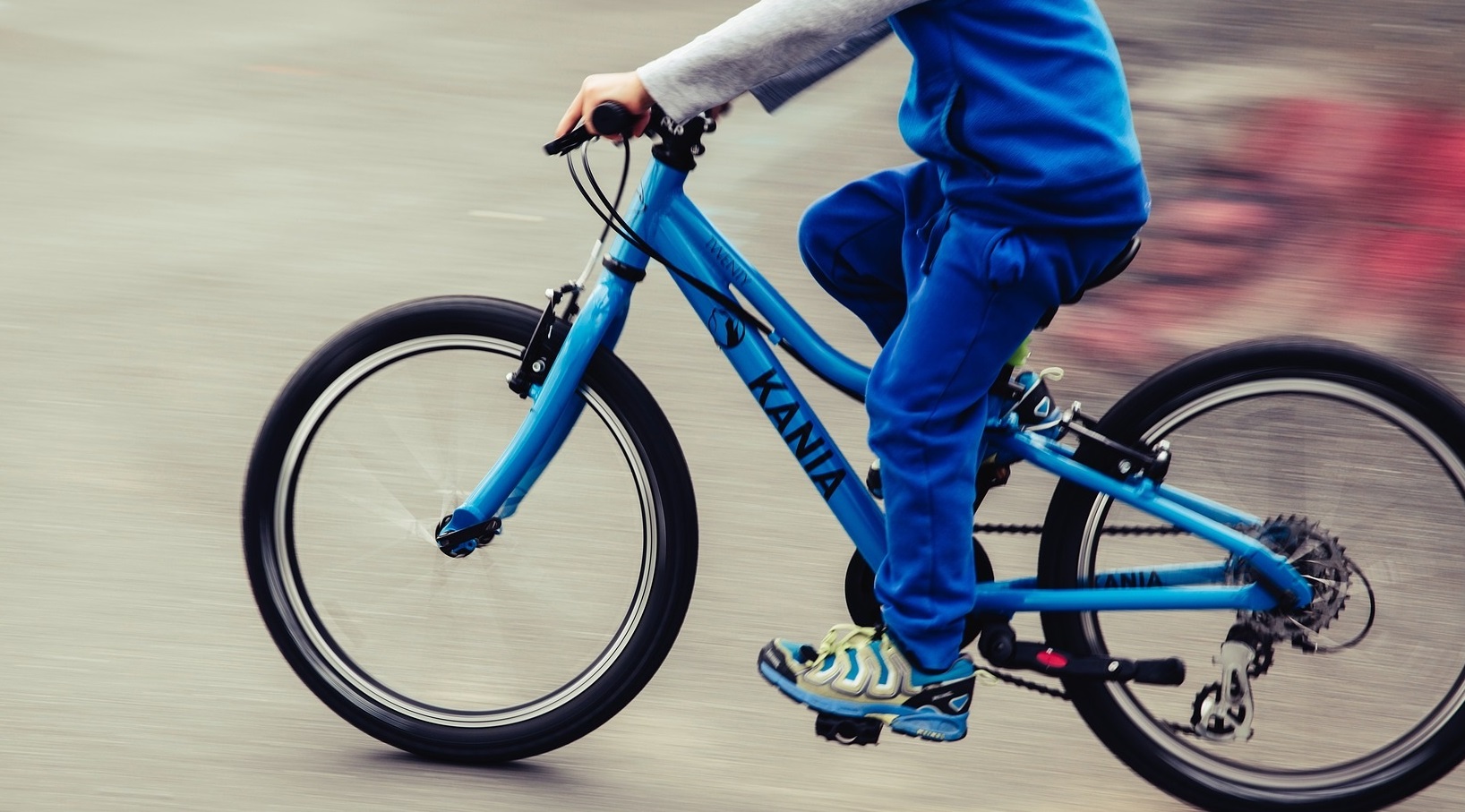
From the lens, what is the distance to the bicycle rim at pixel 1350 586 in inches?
118

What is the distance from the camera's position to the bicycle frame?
2.99 m

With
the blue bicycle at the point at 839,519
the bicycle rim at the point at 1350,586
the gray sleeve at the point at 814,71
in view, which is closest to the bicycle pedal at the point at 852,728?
the blue bicycle at the point at 839,519

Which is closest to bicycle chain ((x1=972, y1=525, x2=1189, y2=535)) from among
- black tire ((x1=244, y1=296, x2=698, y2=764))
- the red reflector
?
the red reflector

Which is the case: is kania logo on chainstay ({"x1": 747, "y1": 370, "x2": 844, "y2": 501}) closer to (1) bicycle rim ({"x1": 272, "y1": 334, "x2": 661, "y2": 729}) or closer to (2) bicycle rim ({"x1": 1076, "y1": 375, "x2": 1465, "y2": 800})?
→ (1) bicycle rim ({"x1": 272, "y1": 334, "x2": 661, "y2": 729})

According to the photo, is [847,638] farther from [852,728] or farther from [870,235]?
[870,235]

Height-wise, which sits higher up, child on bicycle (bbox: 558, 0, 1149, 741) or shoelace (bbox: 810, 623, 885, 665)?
child on bicycle (bbox: 558, 0, 1149, 741)

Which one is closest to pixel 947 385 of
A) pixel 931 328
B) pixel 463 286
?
pixel 931 328

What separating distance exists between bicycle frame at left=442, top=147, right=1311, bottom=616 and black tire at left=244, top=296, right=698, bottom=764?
9 centimetres

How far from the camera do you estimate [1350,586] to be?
10.1ft

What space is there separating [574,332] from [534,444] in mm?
244

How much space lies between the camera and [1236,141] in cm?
595

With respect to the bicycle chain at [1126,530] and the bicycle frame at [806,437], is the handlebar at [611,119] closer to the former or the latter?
the bicycle frame at [806,437]

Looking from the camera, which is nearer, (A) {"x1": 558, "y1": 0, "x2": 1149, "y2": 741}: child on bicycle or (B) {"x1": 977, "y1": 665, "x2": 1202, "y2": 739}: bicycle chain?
(A) {"x1": 558, "y1": 0, "x2": 1149, "y2": 741}: child on bicycle

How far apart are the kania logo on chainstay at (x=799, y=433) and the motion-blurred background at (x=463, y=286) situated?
26.2 inches
